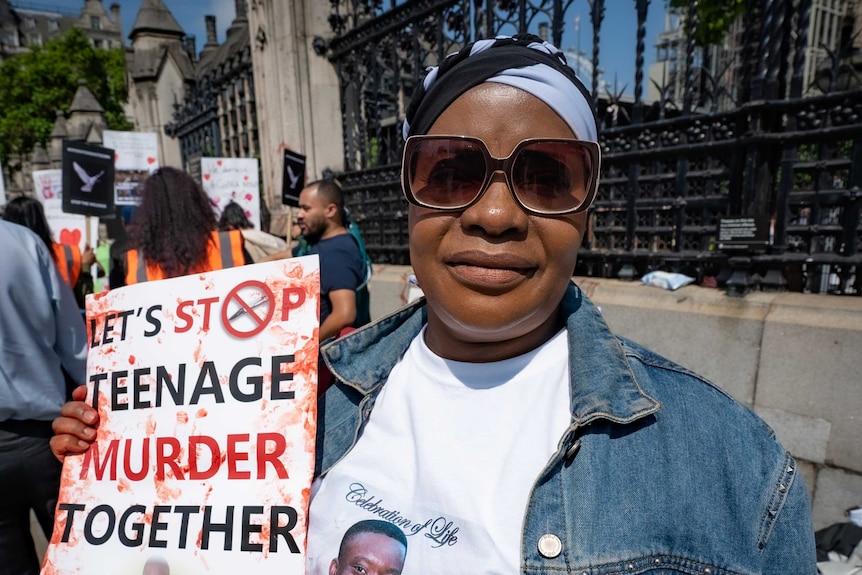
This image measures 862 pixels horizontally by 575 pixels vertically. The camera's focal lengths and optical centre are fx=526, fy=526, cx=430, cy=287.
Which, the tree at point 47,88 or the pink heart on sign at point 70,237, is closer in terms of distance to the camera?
the pink heart on sign at point 70,237

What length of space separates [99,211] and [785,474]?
6641 millimetres

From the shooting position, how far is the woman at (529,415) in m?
0.99

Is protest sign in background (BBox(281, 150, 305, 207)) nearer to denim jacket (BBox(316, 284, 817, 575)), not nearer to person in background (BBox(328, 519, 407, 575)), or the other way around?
person in background (BBox(328, 519, 407, 575))

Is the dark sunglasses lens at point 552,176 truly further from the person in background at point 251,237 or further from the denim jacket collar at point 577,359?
the person in background at point 251,237

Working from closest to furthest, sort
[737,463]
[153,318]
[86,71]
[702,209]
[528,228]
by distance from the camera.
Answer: [737,463] < [528,228] < [153,318] < [702,209] < [86,71]

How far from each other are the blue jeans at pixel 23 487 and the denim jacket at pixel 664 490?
239cm

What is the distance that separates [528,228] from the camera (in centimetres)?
112

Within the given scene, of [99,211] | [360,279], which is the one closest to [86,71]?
[99,211]

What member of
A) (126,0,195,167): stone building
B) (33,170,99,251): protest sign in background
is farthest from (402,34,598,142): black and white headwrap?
(126,0,195,167): stone building

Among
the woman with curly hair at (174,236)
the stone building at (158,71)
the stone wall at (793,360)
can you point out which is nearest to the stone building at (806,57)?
the stone wall at (793,360)

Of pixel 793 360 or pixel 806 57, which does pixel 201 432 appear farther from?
pixel 806 57

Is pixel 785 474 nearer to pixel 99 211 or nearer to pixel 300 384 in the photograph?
pixel 300 384

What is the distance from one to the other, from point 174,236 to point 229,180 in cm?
441

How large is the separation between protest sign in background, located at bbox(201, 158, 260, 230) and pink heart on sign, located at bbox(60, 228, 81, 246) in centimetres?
241
